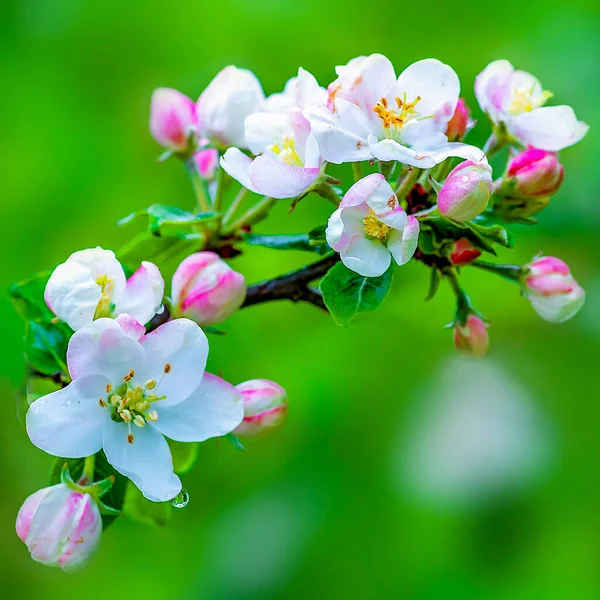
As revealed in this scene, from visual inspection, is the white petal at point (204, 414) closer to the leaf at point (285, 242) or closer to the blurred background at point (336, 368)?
the leaf at point (285, 242)

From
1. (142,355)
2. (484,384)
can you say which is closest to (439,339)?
(484,384)

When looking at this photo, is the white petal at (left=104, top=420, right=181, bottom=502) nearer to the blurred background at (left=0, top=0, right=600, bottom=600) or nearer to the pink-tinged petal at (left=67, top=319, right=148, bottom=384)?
the pink-tinged petal at (left=67, top=319, right=148, bottom=384)

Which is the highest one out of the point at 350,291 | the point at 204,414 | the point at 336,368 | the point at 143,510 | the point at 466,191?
the point at 466,191

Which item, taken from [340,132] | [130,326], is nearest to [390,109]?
[340,132]

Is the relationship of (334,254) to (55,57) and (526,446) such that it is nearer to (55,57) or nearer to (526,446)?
(526,446)

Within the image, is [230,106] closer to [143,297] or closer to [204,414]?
[143,297]

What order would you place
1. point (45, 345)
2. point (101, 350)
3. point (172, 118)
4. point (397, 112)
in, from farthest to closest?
point (172, 118) → point (45, 345) → point (397, 112) → point (101, 350)
